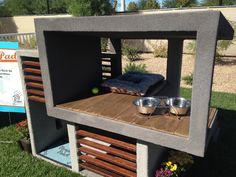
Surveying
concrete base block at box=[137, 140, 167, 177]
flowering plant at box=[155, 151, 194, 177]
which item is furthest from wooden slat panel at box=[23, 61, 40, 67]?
flowering plant at box=[155, 151, 194, 177]

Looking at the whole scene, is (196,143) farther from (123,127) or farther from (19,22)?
(19,22)

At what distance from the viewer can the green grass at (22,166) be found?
4895 millimetres

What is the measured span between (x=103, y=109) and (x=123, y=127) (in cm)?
77

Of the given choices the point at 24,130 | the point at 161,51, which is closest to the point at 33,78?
the point at 24,130

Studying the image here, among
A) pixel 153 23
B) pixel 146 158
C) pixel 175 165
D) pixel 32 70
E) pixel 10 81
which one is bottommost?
pixel 175 165

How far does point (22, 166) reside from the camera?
5168mm

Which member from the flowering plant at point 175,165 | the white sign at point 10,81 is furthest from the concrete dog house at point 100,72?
the white sign at point 10,81

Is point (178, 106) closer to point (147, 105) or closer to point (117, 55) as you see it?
point (147, 105)

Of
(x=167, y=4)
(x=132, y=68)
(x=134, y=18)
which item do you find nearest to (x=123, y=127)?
(x=134, y=18)

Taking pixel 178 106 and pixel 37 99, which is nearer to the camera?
pixel 178 106

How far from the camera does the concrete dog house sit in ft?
8.91

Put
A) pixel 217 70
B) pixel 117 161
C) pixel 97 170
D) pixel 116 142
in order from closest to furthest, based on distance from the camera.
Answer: pixel 116 142 → pixel 117 161 → pixel 97 170 → pixel 217 70

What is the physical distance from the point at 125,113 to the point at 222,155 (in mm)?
2830

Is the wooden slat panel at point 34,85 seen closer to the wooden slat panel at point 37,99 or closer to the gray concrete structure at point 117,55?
the wooden slat panel at point 37,99
